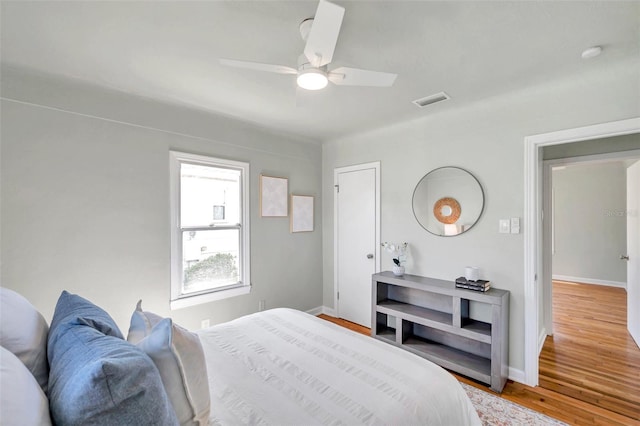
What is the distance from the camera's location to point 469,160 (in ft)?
9.08

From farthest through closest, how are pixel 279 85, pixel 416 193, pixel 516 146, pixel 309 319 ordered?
pixel 416 193
pixel 516 146
pixel 279 85
pixel 309 319

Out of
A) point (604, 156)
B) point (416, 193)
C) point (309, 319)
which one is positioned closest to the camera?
point (309, 319)

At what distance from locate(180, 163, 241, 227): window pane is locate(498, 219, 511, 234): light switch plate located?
2.71m

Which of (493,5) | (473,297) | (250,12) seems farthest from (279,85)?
(473,297)

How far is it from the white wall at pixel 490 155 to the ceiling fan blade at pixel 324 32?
1724mm

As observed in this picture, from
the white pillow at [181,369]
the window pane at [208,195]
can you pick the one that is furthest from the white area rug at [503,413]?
the window pane at [208,195]

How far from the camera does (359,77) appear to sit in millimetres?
1660

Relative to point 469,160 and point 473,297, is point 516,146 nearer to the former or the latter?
point 469,160

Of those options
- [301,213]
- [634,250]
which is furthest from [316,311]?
[634,250]

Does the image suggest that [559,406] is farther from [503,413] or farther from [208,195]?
[208,195]

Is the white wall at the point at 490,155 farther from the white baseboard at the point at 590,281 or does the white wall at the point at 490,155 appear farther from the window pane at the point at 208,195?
the white baseboard at the point at 590,281

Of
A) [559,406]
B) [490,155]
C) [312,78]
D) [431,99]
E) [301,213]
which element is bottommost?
[559,406]

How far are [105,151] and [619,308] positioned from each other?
6.95m

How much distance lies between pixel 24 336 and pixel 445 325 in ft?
9.19
